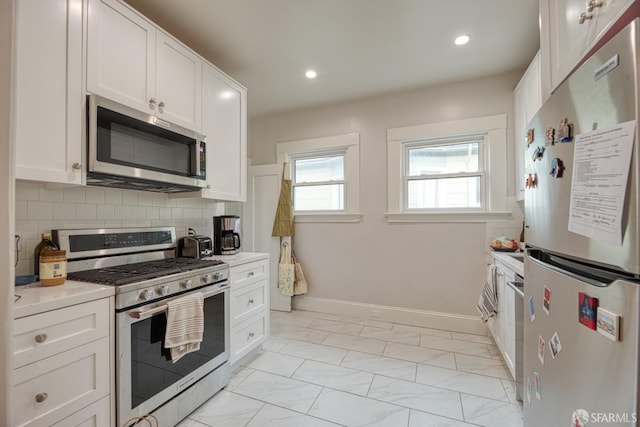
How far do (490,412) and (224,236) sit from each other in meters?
2.35

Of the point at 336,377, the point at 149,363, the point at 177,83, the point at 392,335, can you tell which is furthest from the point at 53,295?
the point at 392,335

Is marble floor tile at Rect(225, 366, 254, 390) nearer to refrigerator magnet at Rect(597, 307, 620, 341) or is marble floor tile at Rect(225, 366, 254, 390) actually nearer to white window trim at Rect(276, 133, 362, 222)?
white window trim at Rect(276, 133, 362, 222)

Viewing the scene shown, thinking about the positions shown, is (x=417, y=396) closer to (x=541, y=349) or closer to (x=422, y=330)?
(x=541, y=349)

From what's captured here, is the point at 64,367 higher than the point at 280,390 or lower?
higher

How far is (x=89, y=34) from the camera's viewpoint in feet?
4.90

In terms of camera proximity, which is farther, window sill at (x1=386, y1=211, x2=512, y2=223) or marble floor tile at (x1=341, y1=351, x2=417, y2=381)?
window sill at (x1=386, y1=211, x2=512, y2=223)

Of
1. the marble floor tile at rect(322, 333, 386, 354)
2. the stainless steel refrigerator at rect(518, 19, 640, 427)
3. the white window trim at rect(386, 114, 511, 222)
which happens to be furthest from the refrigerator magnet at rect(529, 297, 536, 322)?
the white window trim at rect(386, 114, 511, 222)

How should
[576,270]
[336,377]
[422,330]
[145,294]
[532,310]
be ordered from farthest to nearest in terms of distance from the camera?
1. [422,330]
2. [336,377]
3. [145,294]
4. [532,310]
5. [576,270]

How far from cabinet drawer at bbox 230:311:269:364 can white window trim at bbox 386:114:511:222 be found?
182cm

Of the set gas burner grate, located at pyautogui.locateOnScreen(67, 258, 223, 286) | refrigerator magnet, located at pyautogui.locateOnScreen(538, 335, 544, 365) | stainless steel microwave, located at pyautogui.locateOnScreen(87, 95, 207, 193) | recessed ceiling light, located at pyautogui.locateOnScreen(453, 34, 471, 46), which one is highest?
recessed ceiling light, located at pyautogui.locateOnScreen(453, 34, 471, 46)

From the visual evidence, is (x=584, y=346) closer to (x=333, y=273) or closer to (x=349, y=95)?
(x=333, y=273)

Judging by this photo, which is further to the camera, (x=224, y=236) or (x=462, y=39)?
(x=224, y=236)

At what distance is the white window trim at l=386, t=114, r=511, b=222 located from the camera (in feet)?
9.33

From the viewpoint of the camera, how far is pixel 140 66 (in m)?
1.78
